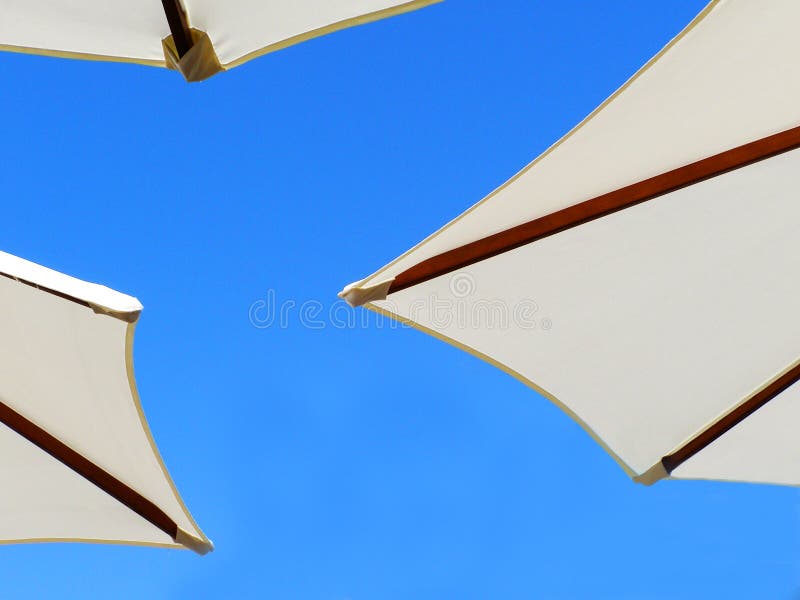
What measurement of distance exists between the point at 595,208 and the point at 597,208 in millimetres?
12

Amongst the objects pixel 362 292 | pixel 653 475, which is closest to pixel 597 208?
pixel 362 292

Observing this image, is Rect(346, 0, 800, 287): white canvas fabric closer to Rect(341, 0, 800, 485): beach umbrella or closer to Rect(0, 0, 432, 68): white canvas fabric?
Rect(341, 0, 800, 485): beach umbrella

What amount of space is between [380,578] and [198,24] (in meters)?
9.99

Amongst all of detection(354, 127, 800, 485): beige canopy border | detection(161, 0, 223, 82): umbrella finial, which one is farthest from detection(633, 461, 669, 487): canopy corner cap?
detection(161, 0, 223, 82): umbrella finial

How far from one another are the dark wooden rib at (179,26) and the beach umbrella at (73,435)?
1.19 meters

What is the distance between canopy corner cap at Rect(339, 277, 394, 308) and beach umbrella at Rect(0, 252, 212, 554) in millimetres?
1186

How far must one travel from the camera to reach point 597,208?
495cm

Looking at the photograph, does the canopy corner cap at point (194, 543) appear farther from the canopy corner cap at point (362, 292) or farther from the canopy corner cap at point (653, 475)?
the canopy corner cap at point (653, 475)

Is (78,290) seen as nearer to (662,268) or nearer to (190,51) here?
(190,51)

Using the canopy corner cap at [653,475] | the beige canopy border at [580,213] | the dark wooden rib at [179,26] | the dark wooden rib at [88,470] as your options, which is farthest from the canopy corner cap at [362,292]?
the canopy corner cap at [653,475]

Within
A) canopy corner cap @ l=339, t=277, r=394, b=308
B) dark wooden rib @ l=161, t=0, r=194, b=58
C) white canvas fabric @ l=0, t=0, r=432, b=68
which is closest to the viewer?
dark wooden rib @ l=161, t=0, r=194, b=58

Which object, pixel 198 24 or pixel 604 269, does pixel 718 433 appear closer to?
pixel 604 269

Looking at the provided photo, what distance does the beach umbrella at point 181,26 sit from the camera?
344 centimetres

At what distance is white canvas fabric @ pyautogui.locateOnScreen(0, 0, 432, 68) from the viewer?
11.3ft
